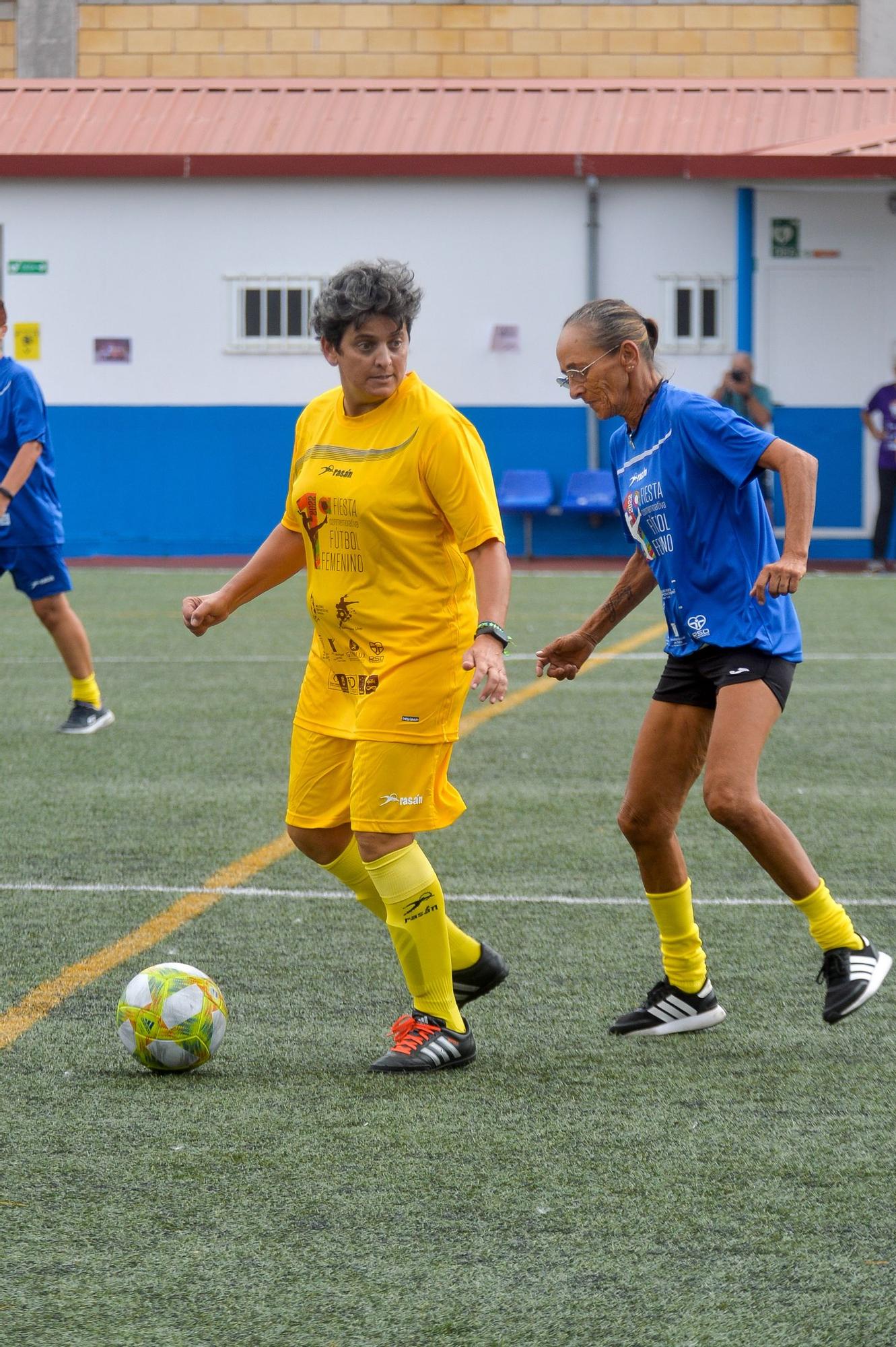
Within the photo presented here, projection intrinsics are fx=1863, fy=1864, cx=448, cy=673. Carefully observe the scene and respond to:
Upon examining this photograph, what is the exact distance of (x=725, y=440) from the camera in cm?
445

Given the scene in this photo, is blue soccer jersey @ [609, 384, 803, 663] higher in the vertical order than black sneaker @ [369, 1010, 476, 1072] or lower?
higher

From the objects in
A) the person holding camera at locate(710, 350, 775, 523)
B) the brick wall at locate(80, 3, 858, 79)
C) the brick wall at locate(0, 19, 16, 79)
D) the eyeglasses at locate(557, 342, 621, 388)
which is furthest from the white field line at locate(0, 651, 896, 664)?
the brick wall at locate(0, 19, 16, 79)

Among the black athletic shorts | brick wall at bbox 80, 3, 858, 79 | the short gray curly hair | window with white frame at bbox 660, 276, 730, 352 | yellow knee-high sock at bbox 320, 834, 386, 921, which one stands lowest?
yellow knee-high sock at bbox 320, 834, 386, 921

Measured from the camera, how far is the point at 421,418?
4.32 meters

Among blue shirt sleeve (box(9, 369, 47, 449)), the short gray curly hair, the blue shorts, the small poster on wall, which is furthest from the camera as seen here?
the small poster on wall

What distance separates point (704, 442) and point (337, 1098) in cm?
176

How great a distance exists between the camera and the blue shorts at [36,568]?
9.30m

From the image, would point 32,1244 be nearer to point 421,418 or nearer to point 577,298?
point 421,418

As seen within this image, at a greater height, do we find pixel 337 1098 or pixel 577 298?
pixel 577 298

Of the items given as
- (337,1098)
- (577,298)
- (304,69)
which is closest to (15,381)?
(337,1098)

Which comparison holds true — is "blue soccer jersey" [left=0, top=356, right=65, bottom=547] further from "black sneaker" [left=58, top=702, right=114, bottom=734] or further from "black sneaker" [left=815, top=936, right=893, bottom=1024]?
"black sneaker" [left=815, top=936, right=893, bottom=1024]

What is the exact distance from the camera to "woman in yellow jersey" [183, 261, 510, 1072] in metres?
4.28

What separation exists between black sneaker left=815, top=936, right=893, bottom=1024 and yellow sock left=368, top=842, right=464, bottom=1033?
3.00 feet

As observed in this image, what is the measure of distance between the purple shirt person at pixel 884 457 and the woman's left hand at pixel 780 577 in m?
15.0
